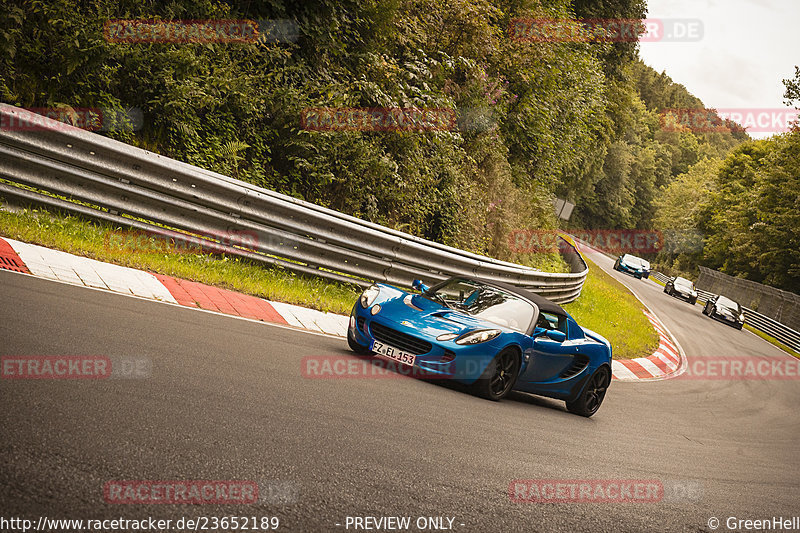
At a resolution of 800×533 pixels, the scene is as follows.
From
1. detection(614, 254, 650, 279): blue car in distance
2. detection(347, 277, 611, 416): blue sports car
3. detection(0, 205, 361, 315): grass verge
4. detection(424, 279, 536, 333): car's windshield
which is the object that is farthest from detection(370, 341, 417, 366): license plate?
detection(614, 254, 650, 279): blue car in distance

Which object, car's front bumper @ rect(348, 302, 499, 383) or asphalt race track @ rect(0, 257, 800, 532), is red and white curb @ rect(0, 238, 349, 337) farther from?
car's front bumper @ rect(348, 302, 499, 383)

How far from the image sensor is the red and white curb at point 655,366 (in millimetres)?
13509

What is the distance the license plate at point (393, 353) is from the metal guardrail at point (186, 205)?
3081mm

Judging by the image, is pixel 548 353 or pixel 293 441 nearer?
pixel 293 441

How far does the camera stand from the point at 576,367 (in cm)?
847

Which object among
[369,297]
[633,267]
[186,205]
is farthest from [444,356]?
[633,267]

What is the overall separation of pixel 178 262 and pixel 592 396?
17.5ft

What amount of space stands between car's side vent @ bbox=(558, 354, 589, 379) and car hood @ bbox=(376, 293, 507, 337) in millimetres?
1455

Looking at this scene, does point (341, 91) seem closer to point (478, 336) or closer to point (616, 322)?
point (478, 336)

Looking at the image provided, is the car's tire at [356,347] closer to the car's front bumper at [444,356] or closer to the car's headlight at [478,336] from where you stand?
the car's front bumper at [444,356]

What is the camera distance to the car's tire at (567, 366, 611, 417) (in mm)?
8555

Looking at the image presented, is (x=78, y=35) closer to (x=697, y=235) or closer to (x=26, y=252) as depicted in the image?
(x=26, y=252)

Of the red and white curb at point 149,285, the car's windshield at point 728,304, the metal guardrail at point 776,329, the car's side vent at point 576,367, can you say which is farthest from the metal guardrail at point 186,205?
the metal guardrail at point 776,329

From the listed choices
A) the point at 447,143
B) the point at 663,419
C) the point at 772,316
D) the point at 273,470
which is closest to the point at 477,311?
the point at 663,419
